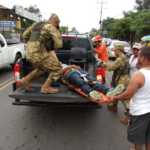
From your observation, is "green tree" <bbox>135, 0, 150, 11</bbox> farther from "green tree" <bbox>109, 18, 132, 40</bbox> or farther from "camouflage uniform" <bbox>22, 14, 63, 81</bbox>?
"camouflage uniform" <bbox>22, 14, 63, 81</bbox>

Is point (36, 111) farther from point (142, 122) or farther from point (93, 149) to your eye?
point (142, 122)

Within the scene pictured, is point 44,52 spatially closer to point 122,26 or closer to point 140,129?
point 140,129

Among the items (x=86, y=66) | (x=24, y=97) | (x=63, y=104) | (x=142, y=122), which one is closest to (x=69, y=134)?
(x=63, y=104)

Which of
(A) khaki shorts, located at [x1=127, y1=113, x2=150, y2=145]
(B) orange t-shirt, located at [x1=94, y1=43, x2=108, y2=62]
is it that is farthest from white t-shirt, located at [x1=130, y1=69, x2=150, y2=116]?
(B) orange t-shirt, located at [x1=94, y1=43, x2=108, y2=62]

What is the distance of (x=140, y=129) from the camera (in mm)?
2010

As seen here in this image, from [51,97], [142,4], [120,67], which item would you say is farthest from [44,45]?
[142,4]

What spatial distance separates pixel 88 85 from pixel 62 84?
91 centimetres

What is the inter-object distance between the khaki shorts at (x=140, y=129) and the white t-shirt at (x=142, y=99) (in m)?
0.07

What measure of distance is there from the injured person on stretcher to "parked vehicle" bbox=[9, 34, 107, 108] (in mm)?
182

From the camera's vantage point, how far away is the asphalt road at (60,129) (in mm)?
2654

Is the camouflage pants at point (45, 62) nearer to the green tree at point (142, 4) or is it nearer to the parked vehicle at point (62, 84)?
the parked vehicle at point (62, 84)

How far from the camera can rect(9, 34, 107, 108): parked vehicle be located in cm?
278

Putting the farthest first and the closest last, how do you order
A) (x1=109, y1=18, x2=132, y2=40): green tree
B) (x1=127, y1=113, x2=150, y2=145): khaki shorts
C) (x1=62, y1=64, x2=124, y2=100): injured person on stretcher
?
(x1=109, y1=18, x2=132, y2=40): green tree
(x1=62, y1=64, x2=124, y2=100): injured person on stretcher
(x1=127, y1=113, x2=150, y2=145): khaki shorts

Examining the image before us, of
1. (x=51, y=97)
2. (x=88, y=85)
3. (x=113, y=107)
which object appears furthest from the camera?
(x=113, y=107)
